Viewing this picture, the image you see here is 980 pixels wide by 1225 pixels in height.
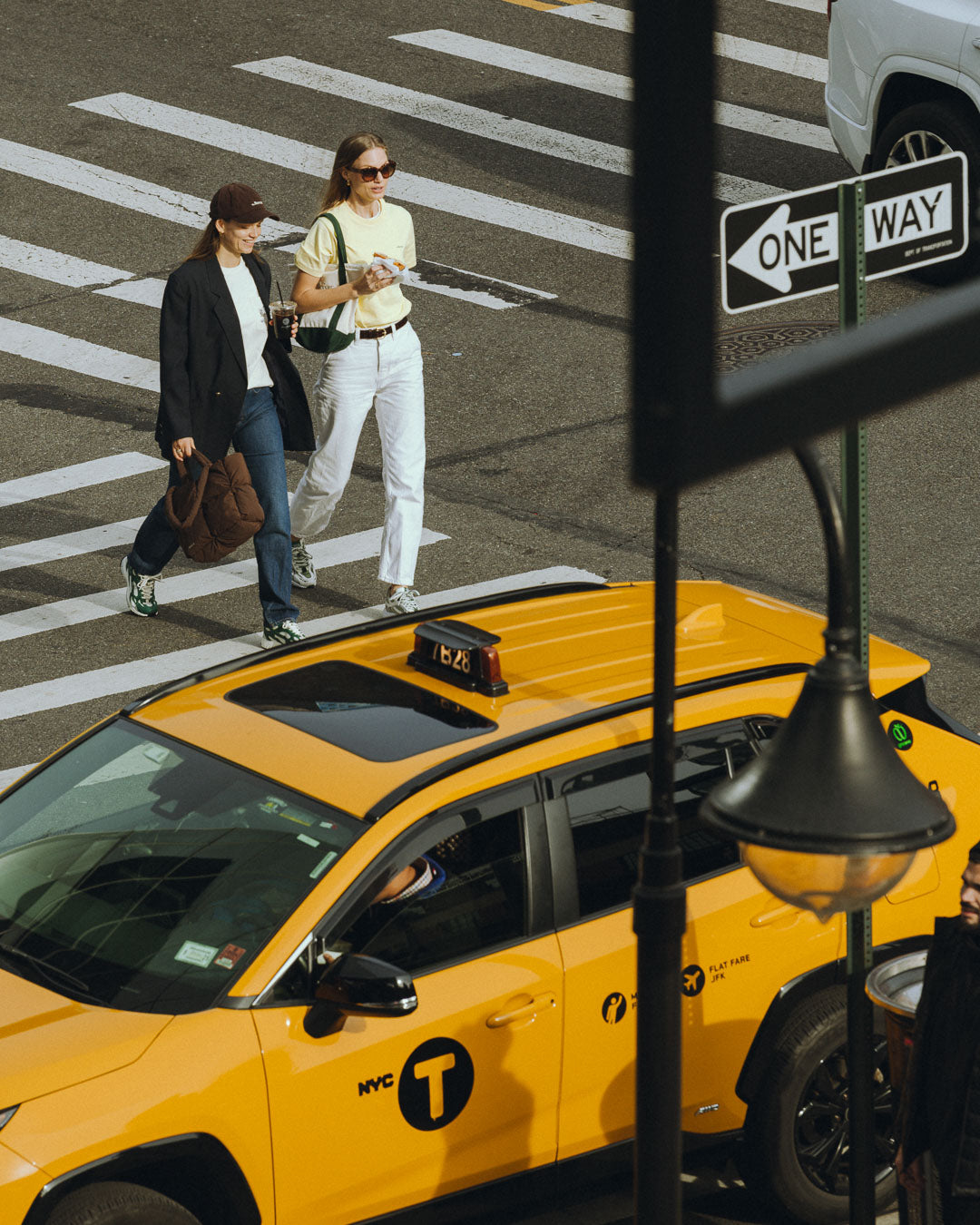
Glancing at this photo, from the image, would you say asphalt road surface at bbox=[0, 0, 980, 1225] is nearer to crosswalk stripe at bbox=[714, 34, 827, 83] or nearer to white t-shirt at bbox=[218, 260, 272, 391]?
crosswalk stripe at bbox=[714, 34, 827, 83]

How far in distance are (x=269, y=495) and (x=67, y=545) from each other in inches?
76.6

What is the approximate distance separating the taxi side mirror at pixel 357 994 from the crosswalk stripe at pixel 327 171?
11061 millimetres

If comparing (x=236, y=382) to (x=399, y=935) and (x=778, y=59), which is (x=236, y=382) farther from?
(x=778, y=59)

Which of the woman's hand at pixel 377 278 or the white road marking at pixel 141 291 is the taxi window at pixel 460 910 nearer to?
the woman's hand at pixel 377 278

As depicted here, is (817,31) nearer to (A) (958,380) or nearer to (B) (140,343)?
(B) (140,343)

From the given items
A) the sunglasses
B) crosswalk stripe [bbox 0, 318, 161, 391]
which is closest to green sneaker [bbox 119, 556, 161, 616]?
the sunglasses

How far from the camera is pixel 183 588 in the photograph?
35.7ft

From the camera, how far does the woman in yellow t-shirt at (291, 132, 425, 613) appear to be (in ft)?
31.6

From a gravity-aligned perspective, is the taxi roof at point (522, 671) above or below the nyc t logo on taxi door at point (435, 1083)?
above

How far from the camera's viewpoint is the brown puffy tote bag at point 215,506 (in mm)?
9508

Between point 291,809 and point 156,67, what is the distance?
49.0ft

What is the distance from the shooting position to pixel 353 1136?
205 inches

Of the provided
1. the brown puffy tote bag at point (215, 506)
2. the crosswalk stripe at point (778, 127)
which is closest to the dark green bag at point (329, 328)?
the brown puffy tote bag at point (215, 506)

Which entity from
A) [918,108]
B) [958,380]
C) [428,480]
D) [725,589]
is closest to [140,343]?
[428,480]
